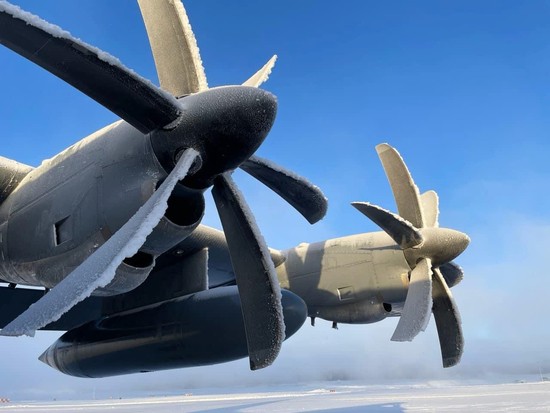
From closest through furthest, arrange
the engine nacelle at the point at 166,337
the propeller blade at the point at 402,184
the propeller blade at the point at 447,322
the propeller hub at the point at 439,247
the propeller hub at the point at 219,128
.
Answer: the propeller hub at the point at 219,128
the engine nacelle at the point at 166,337
the propeller blade at the point at 447,322
the propeller hub at the point at 439,247
the propeller blade at the point at 402,184

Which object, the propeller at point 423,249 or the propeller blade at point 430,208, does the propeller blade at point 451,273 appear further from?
the propeller blade at point 430,208

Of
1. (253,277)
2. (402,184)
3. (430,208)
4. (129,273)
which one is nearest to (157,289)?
(253,277)

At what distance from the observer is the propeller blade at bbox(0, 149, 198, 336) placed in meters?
3.50

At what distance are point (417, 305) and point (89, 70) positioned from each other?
7.55 metres

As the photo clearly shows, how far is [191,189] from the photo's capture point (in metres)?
5.60

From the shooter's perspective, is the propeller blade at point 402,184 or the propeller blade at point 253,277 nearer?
the propeller blade at point 253,277

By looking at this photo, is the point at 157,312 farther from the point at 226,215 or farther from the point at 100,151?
the point at 100,151

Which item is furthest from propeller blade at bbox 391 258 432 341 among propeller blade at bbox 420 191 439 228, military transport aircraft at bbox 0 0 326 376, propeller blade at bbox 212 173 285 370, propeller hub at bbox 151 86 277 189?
propeller hub at bbox 151 86 277 189

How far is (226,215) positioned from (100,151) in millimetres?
1827

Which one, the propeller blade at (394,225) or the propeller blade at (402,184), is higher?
the propeller blade at (402,184)

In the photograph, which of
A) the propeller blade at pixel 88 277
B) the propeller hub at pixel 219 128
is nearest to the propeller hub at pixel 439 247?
the propeller hub at pixel 219 128

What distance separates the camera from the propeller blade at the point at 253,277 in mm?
6242

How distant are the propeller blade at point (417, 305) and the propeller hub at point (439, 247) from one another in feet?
0.64

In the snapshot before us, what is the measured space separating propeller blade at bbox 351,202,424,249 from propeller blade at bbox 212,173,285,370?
4.33m
